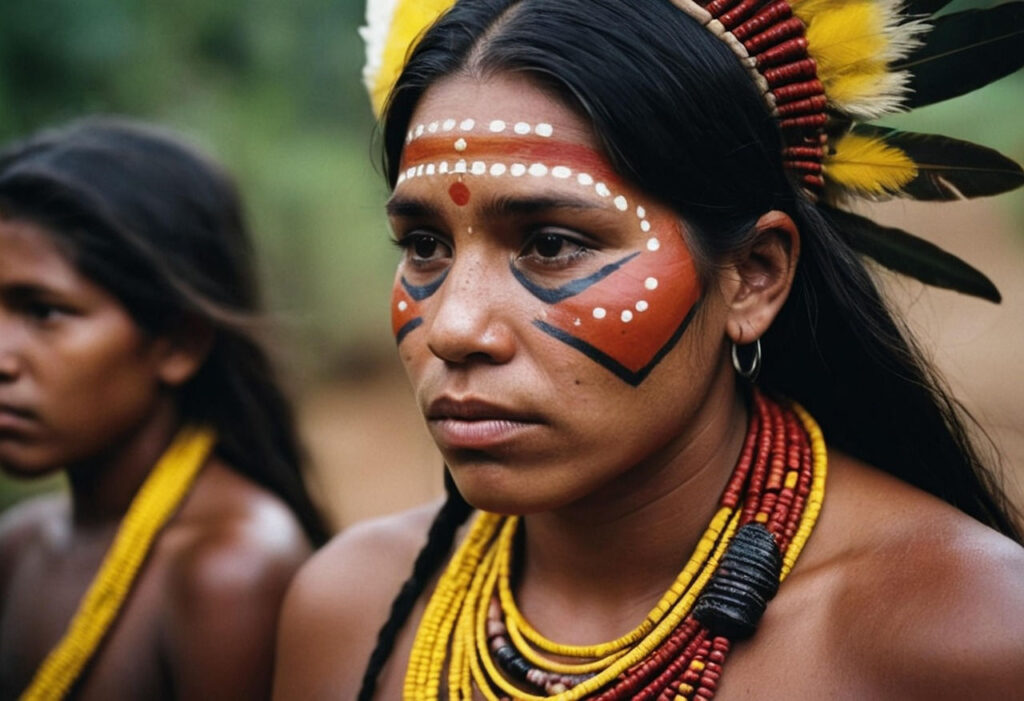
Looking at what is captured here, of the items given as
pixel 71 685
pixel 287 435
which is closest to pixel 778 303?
pixel 287 435

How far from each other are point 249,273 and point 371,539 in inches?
56.2

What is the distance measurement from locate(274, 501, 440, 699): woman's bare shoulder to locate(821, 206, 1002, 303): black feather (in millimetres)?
1218

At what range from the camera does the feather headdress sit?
2.42 metres

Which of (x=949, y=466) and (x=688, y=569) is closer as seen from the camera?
(x=688, y=569)

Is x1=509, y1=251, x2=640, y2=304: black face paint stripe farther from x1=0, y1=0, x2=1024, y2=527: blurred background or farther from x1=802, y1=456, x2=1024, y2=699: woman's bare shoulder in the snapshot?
x1=0, y1=0, x2=1024, y2=527: blurred background

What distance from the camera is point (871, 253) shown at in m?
2.69

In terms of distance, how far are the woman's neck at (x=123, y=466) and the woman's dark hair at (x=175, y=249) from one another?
10cm

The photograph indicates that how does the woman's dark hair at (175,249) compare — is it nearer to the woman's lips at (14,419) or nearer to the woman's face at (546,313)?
the woman's lips at (14,419)

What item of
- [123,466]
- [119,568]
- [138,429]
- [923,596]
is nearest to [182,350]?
[138,429]

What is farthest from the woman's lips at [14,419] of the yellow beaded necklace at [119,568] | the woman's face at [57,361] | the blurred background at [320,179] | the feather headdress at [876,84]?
the feather headdress at [876,84]

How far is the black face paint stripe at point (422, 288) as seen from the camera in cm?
239

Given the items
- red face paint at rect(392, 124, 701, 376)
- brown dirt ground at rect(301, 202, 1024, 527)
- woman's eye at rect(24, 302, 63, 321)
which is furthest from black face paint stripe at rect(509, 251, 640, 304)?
brown dirt ground at rect(301, 202, 1024, 527)

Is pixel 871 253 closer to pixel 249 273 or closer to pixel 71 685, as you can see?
pixel 249 273

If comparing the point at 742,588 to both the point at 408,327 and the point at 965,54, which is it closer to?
the point at 408,327
